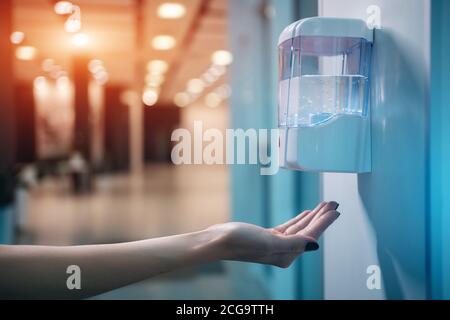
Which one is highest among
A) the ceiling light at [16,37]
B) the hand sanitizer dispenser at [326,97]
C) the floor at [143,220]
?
the ceiling light at [16,37]

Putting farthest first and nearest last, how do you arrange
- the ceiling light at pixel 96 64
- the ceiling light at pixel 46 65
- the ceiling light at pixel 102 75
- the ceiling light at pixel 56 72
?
the ceiling light at pixel 102 75 < the ceiling light at pixel 96 64 < the ceiling light at pixel 56 72 < the ceiling light at pixel 46 65

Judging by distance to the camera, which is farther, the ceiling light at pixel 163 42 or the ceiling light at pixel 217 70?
the ceiling light at pixel 217 70

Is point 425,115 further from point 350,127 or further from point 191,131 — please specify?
point 191,131

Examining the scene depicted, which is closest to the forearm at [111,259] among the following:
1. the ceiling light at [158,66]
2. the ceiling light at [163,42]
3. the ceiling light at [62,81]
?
the ceiling light at [158,66]

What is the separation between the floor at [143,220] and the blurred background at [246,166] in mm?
18

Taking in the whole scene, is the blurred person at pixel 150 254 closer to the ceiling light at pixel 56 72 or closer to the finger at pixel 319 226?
the finger at pixel 319 226

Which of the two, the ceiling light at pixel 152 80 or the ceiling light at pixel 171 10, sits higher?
the ceiling light at pixel 171 10

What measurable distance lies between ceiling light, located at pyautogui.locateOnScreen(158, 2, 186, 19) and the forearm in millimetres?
2649

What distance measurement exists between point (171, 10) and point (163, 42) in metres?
0.71

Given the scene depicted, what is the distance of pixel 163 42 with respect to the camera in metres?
4.27

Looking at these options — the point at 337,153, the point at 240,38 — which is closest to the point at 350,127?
the point at 337,153

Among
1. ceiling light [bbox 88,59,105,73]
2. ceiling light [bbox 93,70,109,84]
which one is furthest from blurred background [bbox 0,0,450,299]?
ceiling light [bbox 93,70,109,84]

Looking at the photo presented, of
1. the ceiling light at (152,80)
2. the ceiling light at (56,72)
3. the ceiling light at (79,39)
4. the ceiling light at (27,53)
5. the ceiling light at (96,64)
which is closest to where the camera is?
the ceiling light at (79,39)

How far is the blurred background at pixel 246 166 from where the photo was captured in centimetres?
97
